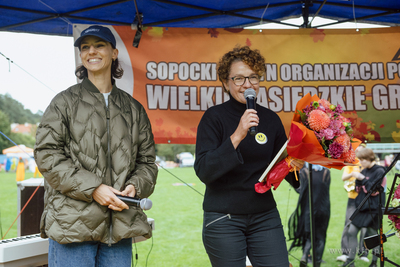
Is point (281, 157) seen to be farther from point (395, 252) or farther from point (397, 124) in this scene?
point (395, 252)

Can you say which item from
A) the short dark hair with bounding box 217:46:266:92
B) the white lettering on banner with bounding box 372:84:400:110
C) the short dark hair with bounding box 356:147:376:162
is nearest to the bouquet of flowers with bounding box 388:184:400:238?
the white lettering on banner with bounding box 372:84:400:110

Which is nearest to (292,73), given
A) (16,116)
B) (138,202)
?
(138,202)

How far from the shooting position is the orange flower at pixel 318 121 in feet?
5.50

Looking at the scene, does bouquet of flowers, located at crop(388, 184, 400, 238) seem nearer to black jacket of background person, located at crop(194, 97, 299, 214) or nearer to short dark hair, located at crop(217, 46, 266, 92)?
black jacket of background person, located at crop(194, 97, 299, 214)

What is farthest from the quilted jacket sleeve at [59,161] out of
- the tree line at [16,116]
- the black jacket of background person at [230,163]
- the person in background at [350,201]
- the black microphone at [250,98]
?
the tree line at [16,116]

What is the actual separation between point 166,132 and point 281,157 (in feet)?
5.44

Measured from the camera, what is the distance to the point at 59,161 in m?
1.64

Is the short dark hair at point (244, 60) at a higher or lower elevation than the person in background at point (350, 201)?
higher

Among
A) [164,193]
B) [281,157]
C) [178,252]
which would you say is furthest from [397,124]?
[164,193]

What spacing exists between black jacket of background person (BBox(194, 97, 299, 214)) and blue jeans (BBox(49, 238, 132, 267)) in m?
0.47

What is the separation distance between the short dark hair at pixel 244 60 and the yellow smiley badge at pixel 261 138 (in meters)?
0.33

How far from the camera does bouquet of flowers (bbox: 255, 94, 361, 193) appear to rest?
1.66m

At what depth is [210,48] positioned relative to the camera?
334cm

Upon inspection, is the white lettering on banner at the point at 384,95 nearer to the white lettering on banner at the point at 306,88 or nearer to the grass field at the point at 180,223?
the white lettering on banner at the point at 306,88
